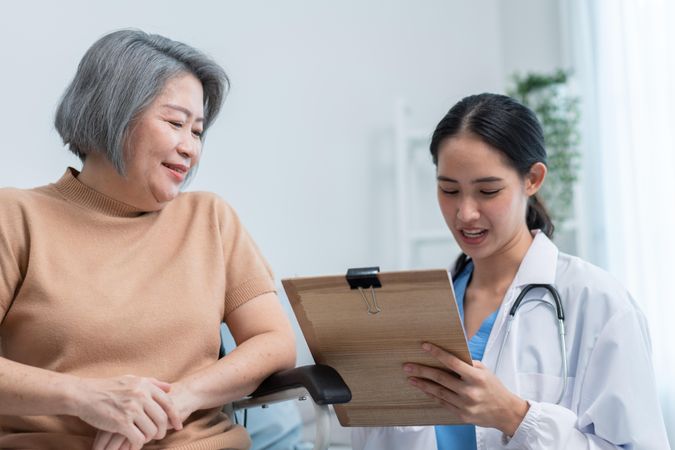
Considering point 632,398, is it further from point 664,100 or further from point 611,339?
point 664,100

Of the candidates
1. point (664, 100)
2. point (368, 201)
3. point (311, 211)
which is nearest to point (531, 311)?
point (664, 100)

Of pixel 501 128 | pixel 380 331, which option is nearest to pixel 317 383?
pixel 380 331

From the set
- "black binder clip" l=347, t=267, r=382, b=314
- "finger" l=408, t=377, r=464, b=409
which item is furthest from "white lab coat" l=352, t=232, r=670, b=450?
"black binder clip" l=347, t=267, r=382, b=314

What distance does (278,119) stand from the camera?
2.89 meters

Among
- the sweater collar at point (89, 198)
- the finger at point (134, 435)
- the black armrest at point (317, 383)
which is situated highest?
the sweater collar at point (89, 198)

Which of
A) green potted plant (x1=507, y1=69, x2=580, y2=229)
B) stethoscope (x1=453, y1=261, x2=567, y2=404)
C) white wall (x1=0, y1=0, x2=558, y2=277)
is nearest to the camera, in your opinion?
stethoscope (x1=453, y1=261, x2=567, y2=404)

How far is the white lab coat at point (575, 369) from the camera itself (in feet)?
4.53

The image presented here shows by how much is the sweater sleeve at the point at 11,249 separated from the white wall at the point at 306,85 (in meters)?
0.50

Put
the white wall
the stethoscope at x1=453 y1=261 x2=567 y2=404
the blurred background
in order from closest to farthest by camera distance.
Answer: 1. the stethoscope at x1=453 y1=261 x2=567 y2=404
2. the white wall
3. the blurred background

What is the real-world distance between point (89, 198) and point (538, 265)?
86 cm

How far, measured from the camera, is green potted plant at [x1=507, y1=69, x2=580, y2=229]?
10.1 feet

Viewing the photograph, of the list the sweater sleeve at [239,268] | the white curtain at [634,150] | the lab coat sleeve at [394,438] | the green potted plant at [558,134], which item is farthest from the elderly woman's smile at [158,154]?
the green potted plant at [558,134]

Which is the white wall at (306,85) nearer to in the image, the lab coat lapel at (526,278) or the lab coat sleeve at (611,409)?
the lab coat lapel at (526,278)

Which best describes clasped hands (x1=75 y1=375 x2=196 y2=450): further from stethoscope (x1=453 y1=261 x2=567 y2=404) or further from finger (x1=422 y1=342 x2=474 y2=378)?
stethoscope (x1=453 y1=261 x2=567 y2=404)
